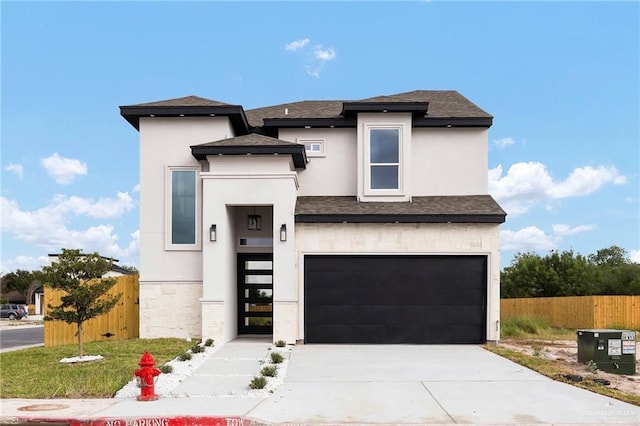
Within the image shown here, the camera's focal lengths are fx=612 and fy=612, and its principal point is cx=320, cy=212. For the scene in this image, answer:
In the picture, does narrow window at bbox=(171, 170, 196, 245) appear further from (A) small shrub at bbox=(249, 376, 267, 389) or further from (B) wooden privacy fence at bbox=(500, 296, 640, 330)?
(B) wooden privacy fence at bbox=(500, 296, 640, 330)

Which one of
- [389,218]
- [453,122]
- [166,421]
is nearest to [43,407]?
[166,421]

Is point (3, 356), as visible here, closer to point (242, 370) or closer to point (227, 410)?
point (242, 370)

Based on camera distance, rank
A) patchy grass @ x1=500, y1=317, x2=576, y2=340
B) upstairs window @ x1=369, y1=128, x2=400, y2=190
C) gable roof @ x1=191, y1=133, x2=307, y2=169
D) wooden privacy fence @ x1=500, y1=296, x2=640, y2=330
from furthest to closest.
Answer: wooden privacy fence @ x1=500, y1=296, x2=640, y2=330 → patchy grass @ x1=500, y1=317, x2=576, y2=340 → upstairs window @ x1=369, y1=128, x2=400, y2=190 → gable roof @ x1=191, y1=133, x2=307, y2=169

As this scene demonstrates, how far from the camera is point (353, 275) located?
54.3 ft

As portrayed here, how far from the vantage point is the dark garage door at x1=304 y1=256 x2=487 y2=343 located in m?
16.4

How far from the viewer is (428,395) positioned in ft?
31.5

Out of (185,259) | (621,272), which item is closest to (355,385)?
(185,259)

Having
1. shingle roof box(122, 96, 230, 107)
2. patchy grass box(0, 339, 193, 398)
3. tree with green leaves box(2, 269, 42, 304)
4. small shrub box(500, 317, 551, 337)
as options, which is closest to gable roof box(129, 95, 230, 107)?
shingle roof box(122, 96, 230, 107)

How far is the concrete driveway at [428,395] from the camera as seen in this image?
322 inches

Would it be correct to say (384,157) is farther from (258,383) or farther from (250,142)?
(258,383)

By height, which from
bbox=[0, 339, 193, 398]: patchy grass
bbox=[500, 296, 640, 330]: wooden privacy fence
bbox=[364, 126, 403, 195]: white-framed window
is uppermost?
bbox=[364, 126, 403, 195]: white-framed window

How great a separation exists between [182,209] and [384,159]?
6021mm

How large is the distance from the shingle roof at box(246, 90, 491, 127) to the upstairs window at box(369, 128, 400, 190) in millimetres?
992

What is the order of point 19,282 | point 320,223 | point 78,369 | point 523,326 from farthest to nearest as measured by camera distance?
point 19,282, point 523,326, point 320,223, point 78,369
